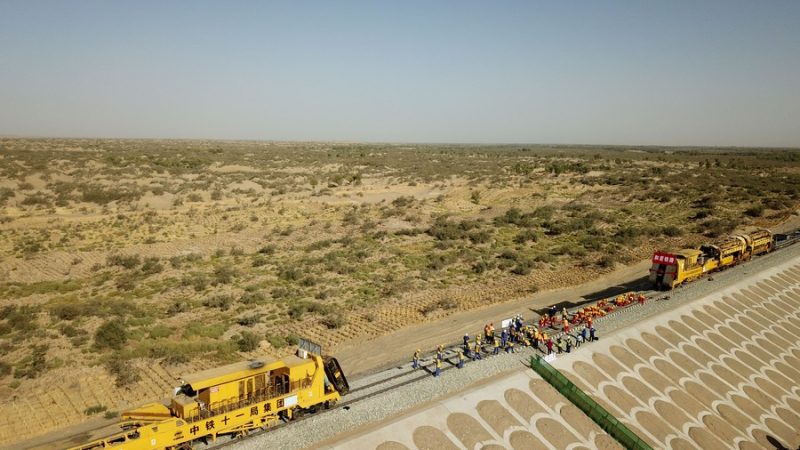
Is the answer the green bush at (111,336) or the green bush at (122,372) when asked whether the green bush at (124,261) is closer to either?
the green bush at (111,336)

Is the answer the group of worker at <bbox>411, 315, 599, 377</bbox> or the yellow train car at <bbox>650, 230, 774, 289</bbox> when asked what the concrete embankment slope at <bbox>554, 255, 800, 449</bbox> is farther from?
the yellow train car at <bbox>650, 230, 774, 289</bbox>

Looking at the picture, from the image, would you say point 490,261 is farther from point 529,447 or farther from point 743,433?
point 529,447

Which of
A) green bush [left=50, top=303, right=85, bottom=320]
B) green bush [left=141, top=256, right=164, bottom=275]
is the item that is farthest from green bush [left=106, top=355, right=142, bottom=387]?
green bush [left=141, top=256, right=164, bottom=275]

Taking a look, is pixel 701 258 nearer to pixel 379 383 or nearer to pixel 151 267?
pixel 379 383

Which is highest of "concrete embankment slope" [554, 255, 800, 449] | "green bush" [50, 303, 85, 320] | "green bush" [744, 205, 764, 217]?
"green bush" [744, 205, 764, 217]

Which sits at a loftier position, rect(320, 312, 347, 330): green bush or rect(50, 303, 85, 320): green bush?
rect(50, 303, 85, 320): green bush

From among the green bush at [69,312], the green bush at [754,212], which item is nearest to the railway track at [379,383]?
the green bush at [69,312]
